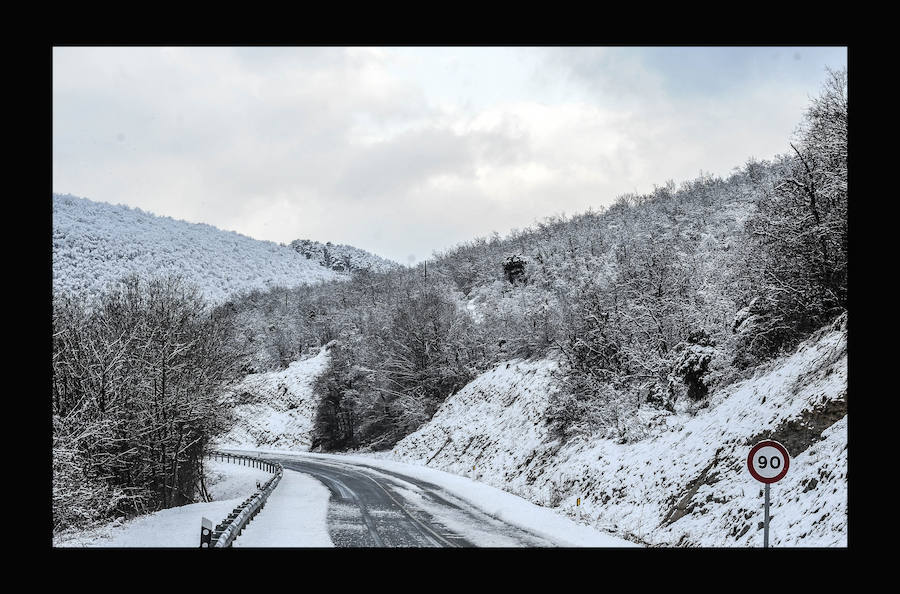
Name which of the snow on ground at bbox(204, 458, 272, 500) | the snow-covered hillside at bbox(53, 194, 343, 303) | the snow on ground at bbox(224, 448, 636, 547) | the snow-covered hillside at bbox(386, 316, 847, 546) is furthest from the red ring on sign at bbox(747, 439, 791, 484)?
the snow-covered hillside at bbox(53, 194, 343, 303)

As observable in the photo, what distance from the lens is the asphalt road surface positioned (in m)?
14.6

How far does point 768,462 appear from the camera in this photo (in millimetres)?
9695

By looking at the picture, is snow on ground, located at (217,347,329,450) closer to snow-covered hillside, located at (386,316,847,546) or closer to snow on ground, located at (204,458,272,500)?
snow on ground, located at (204,458,272,500)

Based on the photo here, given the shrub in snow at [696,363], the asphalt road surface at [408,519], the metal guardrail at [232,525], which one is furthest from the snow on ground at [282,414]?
the shrub in snow at [696,363]

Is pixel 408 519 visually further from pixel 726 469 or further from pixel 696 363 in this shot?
pixel 696 363

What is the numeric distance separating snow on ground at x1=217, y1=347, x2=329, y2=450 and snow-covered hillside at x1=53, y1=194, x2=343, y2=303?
18.2 m

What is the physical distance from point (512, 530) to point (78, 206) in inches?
6748

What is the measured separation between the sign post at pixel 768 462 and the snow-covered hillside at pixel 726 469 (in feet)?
4.34

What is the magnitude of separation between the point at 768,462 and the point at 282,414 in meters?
69.7

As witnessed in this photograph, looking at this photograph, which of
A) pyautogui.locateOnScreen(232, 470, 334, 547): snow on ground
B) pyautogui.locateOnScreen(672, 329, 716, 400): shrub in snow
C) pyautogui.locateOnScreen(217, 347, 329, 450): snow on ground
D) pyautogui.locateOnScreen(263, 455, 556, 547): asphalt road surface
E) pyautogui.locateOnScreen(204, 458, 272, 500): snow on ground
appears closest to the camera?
pyautogui.locateOnScreen(232, 470, 334, 547): snow on ground

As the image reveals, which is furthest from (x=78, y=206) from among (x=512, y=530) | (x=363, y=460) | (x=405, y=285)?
(x=512, y=530)
